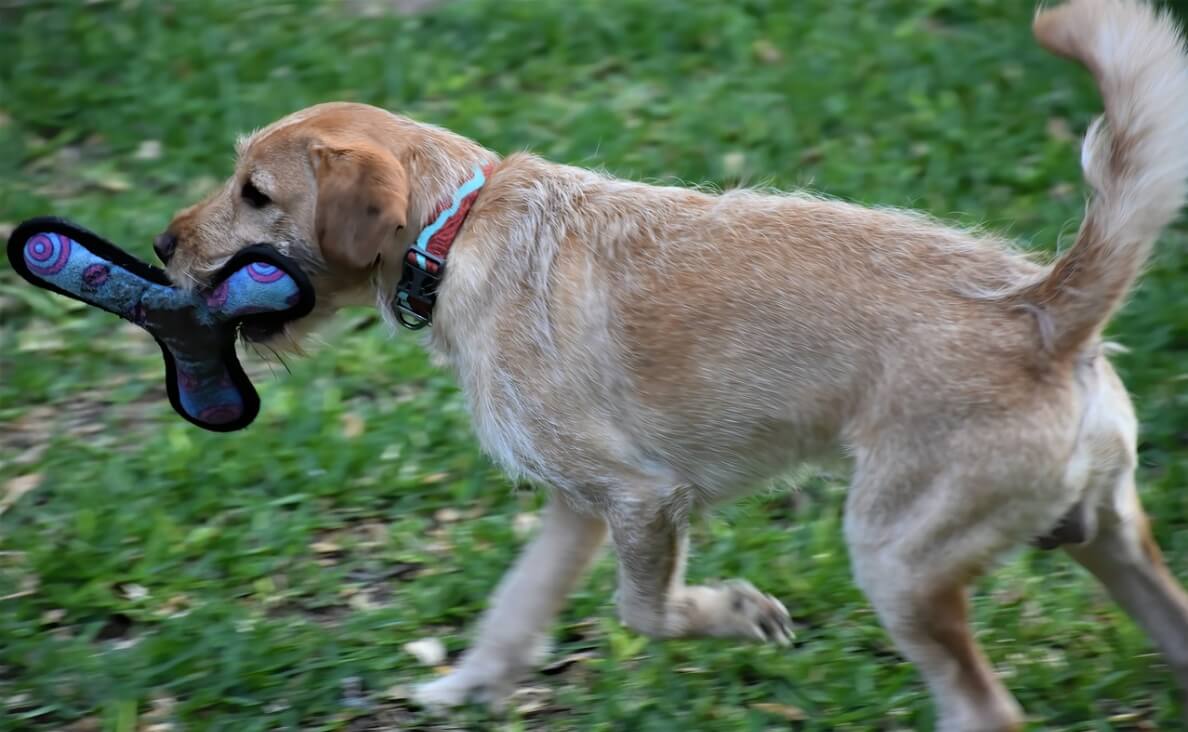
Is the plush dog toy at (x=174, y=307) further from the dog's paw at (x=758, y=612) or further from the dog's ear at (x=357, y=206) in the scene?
the dog's paw at (x=758, y=612)

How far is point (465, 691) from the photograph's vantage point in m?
4.28

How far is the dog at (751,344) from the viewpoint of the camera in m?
3.56

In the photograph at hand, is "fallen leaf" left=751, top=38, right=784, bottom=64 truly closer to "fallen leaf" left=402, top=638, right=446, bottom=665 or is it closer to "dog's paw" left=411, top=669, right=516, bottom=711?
"fallen leaf" left=402, top=638, right=446, bottom=665

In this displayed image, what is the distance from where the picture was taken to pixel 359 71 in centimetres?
792

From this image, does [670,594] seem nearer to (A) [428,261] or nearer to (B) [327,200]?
(A) [428,261]

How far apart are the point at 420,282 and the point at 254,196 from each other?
57 cm

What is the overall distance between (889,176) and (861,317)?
320 centimetres

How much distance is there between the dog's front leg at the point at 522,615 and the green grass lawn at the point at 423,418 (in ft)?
0.30

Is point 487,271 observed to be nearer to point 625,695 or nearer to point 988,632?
point 625,695

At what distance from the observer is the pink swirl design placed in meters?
4.41

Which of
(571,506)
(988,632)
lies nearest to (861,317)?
(571,506)

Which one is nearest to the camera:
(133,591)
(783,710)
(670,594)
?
(670,594)

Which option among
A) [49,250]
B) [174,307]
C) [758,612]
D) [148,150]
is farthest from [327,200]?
[148,150]

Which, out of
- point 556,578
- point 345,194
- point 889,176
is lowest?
point 556,578
